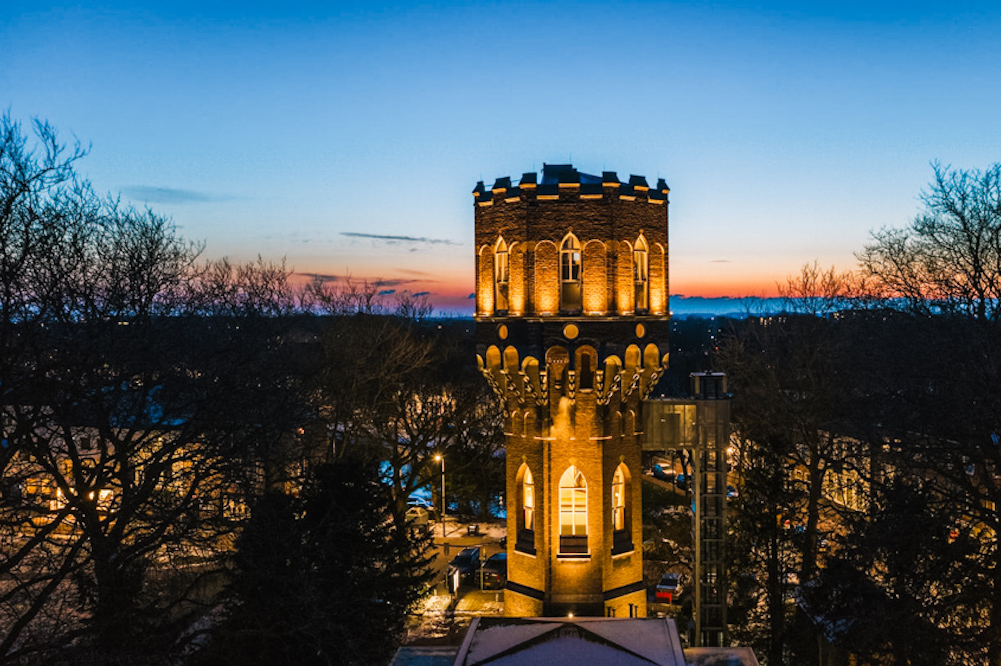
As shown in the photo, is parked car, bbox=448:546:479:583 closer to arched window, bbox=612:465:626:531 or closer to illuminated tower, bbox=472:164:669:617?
illuminated tower, bbox=472:164:669:617

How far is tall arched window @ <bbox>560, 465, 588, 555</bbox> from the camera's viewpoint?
76.8 ft

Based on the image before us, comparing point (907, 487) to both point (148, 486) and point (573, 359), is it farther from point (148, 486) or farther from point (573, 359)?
point (148, 486)

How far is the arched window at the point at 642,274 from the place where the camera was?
23812 mm

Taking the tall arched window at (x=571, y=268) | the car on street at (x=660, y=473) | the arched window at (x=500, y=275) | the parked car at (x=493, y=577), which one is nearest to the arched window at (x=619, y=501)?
the tall arched window at (x=571, y=268)

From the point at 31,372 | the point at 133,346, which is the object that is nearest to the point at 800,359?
the point at 133,346

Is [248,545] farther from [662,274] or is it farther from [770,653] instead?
[770,653]

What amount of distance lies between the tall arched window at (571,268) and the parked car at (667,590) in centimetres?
1275

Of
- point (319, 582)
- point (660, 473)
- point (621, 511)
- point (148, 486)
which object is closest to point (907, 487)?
point (621, 511)

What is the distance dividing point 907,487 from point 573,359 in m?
9.69

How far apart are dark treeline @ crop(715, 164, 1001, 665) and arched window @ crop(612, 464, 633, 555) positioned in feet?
17.7

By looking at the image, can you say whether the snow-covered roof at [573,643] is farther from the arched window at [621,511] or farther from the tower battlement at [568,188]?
the tower battlement at [568,188]

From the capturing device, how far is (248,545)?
18891mm

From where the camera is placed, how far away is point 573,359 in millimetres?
22766

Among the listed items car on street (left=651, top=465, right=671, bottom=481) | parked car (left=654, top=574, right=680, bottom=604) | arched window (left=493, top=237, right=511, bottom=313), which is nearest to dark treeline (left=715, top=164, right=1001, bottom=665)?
parked car (left=654, top=574, right=680, bottom=604)
